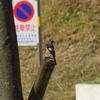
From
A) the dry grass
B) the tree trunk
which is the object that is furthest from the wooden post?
the dry grass

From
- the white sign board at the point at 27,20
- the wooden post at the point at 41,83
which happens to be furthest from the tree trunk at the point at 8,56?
the white sign board at the point at 27,20

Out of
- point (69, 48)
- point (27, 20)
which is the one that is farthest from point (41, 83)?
point (69, 48)

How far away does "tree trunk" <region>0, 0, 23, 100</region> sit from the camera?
368 cm

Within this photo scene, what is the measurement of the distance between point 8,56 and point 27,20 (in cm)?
301

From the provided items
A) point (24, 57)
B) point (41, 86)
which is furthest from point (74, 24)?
point (41, 86)

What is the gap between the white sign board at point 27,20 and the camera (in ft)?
21.6

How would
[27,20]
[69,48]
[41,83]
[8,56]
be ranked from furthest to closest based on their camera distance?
[69,48]
[27,20]
[41,83]
[8,56]

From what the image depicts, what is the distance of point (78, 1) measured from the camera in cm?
1222

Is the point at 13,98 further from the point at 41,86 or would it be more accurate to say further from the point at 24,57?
the point at 24,57

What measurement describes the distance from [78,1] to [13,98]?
28.5ft

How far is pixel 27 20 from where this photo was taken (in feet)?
21.9

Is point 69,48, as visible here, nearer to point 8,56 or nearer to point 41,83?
point 41,83

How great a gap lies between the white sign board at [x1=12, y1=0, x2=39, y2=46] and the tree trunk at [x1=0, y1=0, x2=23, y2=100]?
280 centimetres

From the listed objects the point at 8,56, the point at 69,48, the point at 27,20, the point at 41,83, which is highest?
the point at 8,56
